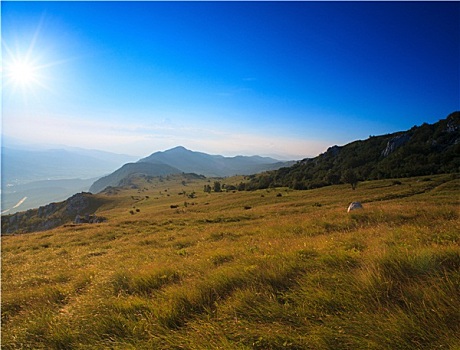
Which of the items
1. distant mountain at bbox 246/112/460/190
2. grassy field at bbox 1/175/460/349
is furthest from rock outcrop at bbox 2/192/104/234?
grassy field at bbox 1/175/460/349

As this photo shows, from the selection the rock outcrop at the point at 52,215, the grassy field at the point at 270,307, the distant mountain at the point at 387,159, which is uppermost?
the distant mountain at the point at 387,159

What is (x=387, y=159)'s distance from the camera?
12344 centimetres

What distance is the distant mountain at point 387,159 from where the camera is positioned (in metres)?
88.9

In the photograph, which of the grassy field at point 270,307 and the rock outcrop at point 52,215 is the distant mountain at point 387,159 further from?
the rock outcrop at point 52,215

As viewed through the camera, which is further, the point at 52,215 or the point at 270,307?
the point at 52,215

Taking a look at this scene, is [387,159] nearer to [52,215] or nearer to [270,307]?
[270,307]

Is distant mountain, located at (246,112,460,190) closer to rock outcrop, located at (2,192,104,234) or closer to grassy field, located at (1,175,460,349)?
grassy field, located at (1,175,460,349)

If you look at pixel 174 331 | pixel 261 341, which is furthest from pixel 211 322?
pixel 261 341

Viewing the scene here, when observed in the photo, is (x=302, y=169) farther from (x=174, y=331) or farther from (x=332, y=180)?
(x=174, y=331)

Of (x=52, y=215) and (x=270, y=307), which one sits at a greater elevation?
(x=270, y=307)

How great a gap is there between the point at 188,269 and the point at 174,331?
2766 millimetres

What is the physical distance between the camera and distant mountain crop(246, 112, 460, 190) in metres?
88.9

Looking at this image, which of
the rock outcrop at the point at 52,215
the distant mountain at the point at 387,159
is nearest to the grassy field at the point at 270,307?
the distant mountain at the point at 387,159

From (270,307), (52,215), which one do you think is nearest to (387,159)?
(270,307)
